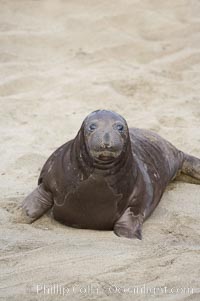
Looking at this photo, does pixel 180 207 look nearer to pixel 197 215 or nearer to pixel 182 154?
pixel 197 215

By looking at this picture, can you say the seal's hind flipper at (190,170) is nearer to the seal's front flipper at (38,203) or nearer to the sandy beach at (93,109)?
the sandy beach at (93,109)

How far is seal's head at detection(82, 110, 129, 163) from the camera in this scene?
3664 mm

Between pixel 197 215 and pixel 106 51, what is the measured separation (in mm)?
3326

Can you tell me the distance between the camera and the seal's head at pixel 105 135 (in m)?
3.66

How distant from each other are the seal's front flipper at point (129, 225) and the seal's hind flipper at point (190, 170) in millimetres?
1044

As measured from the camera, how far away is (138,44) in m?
7.38

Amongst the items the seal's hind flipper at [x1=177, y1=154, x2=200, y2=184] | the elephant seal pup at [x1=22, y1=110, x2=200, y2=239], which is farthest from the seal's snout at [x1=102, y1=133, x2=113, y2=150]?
the seal's hind flipper at [x1=177, y1=154, x2=200, y2=184]

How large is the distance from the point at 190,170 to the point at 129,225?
1158mm

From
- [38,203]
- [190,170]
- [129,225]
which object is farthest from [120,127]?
[190,170]

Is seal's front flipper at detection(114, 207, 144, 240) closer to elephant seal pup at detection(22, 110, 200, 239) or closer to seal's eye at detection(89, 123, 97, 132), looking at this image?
elephant seal pup at detection(22, 110, 200, 239)

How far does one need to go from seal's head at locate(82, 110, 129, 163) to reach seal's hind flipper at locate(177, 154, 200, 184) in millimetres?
1201

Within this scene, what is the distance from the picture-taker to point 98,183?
3832 mm

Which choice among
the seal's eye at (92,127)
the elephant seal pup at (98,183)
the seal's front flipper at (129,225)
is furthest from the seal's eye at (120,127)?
the seal's front flipper at (129,225)

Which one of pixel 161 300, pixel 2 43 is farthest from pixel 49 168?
pixel 2 43
